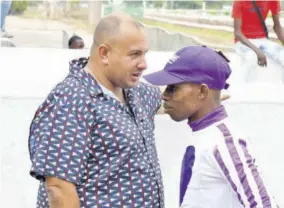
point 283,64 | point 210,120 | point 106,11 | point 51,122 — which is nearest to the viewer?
point 51,122

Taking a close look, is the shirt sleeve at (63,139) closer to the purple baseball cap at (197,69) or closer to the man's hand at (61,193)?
the man's hand at (61,193)

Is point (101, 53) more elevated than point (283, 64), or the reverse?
point (101, 53)

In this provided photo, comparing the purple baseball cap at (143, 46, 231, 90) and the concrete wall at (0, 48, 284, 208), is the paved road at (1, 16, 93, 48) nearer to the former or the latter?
the concrete wall at (0, 48, 284, 208)

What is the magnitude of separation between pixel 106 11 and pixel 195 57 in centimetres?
629

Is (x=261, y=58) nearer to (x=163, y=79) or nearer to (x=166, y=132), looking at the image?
(x=166, y=132)

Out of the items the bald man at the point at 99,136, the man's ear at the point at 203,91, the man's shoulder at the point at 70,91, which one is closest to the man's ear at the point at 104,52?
the bald man at the point at 99,136

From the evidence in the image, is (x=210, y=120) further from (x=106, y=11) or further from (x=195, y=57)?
(x=106, y=11)

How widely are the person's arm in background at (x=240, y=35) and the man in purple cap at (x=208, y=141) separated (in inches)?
160

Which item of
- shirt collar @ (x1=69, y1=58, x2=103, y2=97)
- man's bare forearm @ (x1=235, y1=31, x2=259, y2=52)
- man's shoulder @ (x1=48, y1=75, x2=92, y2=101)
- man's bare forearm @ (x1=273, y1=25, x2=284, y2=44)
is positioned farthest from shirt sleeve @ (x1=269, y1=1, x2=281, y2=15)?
man's shoulder @ (x1=48, y1=75, x2=92, y2=101)

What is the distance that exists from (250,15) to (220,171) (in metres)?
4.60

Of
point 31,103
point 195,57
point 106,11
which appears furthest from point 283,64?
point 195,57

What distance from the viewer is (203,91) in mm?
2727

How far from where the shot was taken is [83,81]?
2.64 m

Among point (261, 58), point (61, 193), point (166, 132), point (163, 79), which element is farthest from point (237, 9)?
point (61, 193)
